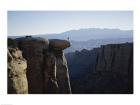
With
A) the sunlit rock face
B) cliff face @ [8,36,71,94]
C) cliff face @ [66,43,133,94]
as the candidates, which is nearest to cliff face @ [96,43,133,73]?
cliff face @ [66,43,133,94]

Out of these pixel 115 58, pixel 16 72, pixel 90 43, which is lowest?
pixel 16 72

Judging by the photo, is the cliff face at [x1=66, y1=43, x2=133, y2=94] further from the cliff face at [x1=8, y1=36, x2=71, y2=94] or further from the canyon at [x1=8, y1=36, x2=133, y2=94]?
the cliff face at [x1=8, y1=36, x2=71, y2=94]

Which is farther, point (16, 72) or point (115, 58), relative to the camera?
point (115, 58)

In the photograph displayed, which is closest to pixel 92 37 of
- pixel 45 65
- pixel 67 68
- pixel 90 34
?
pixel 90 34

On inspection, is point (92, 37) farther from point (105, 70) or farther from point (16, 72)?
point (16, 72)

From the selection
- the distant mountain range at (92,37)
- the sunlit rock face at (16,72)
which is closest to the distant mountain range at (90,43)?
the distant mountain range at (92,37)
